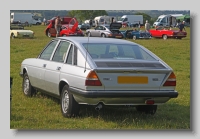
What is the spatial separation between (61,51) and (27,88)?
1.67 m

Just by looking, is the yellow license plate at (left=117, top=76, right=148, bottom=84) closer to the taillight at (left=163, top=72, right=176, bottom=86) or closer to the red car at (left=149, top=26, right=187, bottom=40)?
the taillight at (left=163, top=72, right=176, bottom=86)

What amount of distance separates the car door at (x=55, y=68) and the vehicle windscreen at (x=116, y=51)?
2.00ft

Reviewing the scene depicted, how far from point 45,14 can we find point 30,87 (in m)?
1.79

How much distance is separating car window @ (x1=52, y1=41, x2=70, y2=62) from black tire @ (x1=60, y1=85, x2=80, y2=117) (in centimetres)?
71

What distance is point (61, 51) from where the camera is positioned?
886 centimetres

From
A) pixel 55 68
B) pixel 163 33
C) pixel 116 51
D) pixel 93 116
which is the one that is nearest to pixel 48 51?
pixel 55 68

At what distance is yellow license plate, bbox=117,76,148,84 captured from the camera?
745cm

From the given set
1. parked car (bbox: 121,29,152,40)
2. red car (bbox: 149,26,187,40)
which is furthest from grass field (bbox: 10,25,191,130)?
red car (bbox: 149,26,187,40)

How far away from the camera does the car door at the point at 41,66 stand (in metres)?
9.16

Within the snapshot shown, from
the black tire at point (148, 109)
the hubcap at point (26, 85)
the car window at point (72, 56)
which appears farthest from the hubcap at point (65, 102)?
the hubcap at point (26, 85)

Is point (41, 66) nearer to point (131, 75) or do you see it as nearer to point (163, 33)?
point (131, 75)

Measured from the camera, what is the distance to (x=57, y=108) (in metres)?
8.94

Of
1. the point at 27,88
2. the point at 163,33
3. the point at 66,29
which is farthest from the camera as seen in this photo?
the point at 163,33

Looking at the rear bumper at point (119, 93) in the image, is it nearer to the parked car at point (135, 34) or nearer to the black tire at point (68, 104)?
the black tire at point (68, 104)
